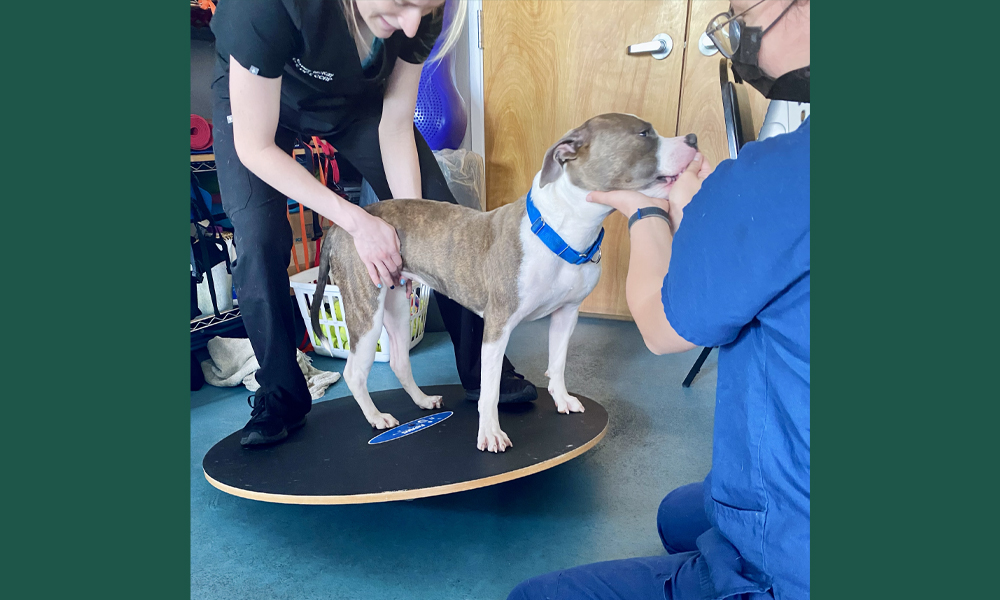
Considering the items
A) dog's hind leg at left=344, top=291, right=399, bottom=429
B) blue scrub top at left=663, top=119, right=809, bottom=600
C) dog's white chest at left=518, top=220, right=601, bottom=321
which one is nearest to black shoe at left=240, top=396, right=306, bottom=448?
dog's hind leg at left=344, top=291, right=399, bottom=429

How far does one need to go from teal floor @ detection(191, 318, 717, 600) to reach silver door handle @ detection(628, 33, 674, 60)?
2.25 ft

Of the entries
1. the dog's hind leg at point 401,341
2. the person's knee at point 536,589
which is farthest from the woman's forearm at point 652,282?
the dog's hind leg at point 401,341

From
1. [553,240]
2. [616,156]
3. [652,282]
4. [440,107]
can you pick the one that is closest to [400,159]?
[440,107]

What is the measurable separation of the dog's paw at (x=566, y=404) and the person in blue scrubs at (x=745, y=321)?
59 centimetres

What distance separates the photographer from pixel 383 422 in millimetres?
1479

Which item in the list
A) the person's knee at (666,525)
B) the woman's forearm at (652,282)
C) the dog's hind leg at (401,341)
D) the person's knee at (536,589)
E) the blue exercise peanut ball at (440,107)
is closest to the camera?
the woman's forearm at (652,282)

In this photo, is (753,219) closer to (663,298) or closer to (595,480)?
(663,298)

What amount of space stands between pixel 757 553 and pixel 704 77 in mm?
831

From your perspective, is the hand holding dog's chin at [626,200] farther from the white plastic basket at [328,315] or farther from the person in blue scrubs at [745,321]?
the white plastic basket at [328,315]

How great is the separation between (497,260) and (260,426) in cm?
60

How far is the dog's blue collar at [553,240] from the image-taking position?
4.10ft

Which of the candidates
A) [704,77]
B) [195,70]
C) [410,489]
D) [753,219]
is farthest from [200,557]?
[704,77]

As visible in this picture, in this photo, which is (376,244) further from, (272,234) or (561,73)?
(561,73)

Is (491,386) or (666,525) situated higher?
(491,386)
